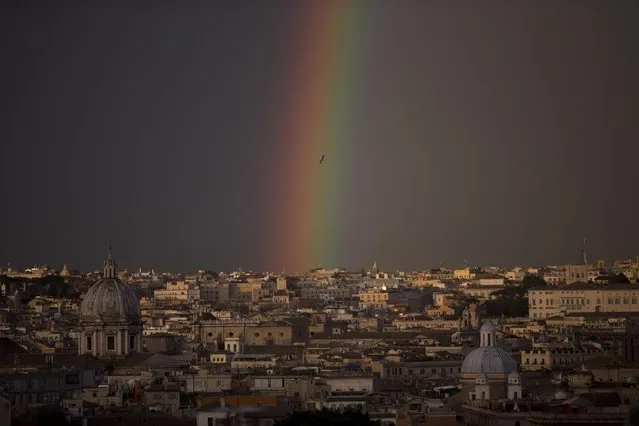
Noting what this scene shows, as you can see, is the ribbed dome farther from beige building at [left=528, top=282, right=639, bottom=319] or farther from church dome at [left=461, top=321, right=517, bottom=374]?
church dome at [left=461, top=321, right=517, bottom=374]

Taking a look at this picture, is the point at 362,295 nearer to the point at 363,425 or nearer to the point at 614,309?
the point at 614,309

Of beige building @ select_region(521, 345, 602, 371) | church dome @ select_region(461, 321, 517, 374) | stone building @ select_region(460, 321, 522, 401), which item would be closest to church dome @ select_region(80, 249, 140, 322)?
beige building @ select_region(521, 345, 602, 371)

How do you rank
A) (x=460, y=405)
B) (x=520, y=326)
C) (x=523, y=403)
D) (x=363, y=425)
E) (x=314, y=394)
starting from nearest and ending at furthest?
(x=363, y=425), (x=523, y=403), (x=460, y=405), (x=314, y=394), (x=520, y=326)

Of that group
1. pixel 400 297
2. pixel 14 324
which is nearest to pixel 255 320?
pixel 14 324

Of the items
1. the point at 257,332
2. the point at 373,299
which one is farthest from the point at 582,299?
the point at 373,299

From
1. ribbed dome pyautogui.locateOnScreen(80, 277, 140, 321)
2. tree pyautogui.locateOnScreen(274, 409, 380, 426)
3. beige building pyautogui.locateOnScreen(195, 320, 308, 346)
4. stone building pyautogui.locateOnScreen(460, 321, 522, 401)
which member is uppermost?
ribbed dome pyautogui.locateOnScreen(80, 277, 140, 321)

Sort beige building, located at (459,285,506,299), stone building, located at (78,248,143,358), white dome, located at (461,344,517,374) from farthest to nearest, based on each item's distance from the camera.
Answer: beige building, located at (459,285,506,299) → stone building, located at (78,248,143,358) → white dome, located at (461,344,517,374)

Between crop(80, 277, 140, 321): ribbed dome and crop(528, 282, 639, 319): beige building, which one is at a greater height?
crop(528, 282, 639, 319): beige building

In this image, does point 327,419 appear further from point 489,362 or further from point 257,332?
point 257,332
